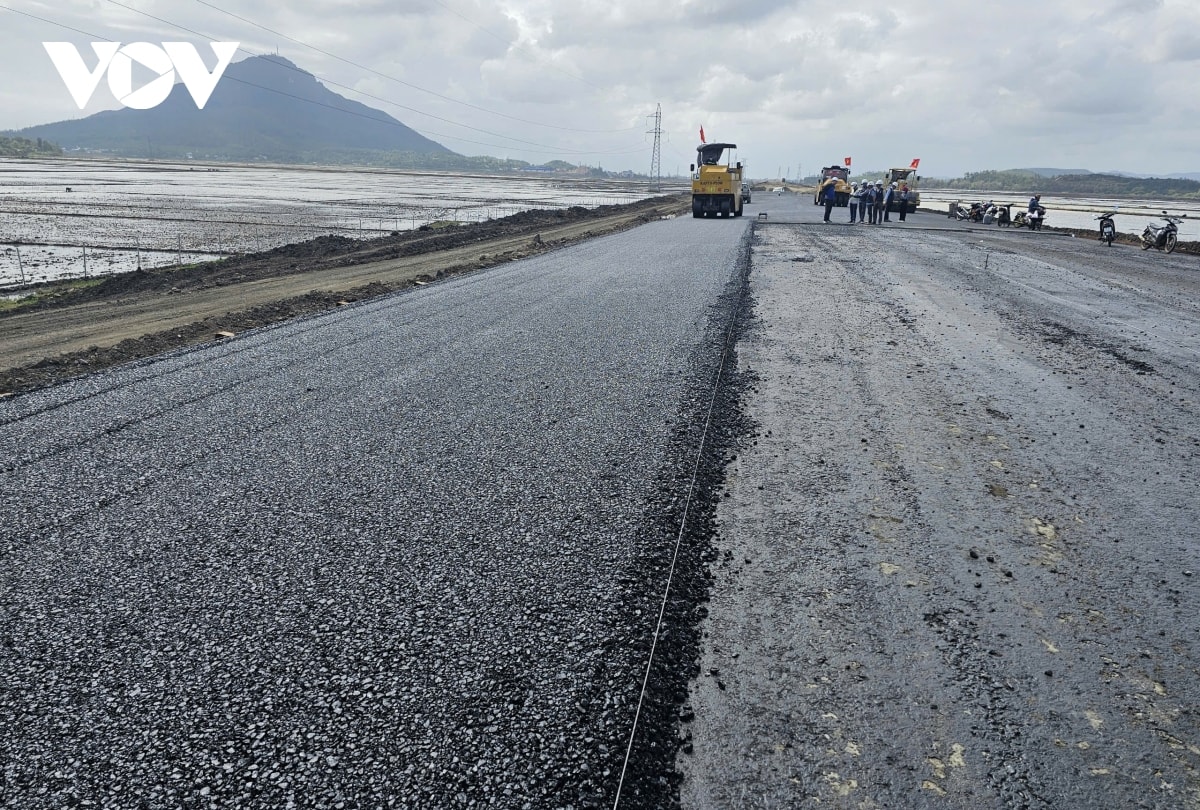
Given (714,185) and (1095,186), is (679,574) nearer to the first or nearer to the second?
(714,185)

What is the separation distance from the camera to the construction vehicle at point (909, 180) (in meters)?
37.6

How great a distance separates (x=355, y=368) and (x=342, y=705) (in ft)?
18.3

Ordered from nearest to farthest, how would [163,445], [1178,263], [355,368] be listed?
1. [163,445]
2. [355,368]
3. [1178,263]

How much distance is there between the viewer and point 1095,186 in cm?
11350

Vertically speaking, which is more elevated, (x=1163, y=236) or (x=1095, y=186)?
(x=1095, y=186)

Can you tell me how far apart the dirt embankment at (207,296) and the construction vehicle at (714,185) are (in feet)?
36.4

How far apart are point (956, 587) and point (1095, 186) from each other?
5545 inches

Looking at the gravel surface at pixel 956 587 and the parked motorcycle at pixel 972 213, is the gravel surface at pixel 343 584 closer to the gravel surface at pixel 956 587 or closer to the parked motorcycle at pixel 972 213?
the gravel surface at pixel 956 587

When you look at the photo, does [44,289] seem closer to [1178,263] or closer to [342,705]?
[342,705]

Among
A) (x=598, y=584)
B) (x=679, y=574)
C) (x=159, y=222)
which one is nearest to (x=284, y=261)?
(x=159, y=222)

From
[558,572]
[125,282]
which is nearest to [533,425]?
[558,572]

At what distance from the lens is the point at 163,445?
562cm

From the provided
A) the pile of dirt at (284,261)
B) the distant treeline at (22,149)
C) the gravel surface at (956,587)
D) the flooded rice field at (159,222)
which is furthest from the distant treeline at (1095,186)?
the distant treeline at (22,149)

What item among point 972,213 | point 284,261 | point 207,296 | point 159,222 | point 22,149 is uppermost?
point 22,149
